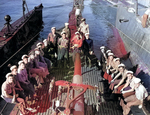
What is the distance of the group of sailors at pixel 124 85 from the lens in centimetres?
487

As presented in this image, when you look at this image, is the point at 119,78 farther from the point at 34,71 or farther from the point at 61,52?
the point at 34,71

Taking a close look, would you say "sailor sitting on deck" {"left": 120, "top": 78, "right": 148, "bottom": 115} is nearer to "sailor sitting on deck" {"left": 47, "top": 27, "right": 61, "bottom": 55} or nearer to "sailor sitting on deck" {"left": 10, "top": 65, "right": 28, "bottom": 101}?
"sailor sitting on deck" {"left": 10, "top": 65, "right": 28, "bottom": 101}

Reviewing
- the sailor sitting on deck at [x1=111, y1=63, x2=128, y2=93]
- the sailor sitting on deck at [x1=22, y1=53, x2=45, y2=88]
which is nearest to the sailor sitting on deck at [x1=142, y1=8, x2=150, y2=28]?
the sailor sitting on deck at [x1=111, y1=63, x2=128, y2=93]

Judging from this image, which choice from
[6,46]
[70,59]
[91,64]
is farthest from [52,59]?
[6,46]

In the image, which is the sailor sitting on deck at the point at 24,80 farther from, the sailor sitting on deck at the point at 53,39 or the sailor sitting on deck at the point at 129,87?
the sailor sitting on deck at the point at 129,87

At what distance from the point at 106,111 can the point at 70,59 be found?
3.86m

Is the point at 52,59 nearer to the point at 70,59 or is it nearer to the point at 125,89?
the point at 70,59

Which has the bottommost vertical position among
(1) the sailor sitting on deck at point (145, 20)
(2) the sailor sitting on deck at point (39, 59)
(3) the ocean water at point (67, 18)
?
(3) the ocean water at point (67, 18)

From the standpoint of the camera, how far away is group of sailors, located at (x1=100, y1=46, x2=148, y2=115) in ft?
16.0

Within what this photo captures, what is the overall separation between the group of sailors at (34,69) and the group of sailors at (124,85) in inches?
75.5

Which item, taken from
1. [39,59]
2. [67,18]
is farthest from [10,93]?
[67,18]

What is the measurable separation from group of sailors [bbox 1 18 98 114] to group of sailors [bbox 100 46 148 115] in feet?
6.30

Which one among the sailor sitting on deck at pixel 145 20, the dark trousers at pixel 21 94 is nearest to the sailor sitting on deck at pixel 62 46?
the dark trousers at pixel 21 94

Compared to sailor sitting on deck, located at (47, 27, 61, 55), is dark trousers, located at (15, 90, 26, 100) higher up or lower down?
lower down
